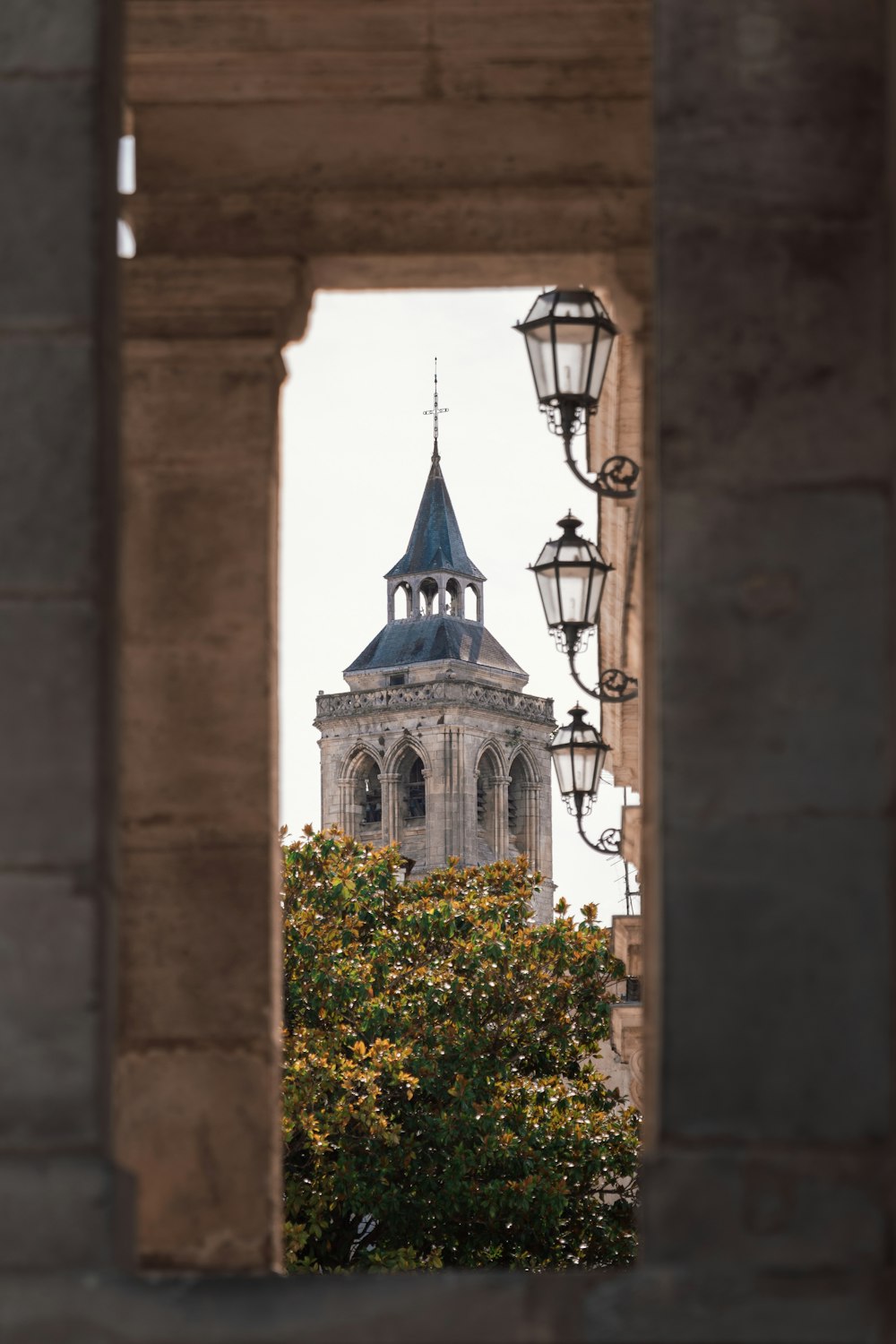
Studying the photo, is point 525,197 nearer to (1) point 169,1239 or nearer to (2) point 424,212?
(2) point 424,212

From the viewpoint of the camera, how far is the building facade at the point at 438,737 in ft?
392

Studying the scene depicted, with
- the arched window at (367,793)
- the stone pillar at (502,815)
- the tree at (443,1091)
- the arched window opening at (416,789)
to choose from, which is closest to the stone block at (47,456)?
the tree at (443,1091)

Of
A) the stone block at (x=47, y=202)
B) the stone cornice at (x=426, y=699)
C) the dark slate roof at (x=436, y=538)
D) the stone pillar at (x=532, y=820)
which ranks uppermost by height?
the dark slate roof at (x=436, y=538)

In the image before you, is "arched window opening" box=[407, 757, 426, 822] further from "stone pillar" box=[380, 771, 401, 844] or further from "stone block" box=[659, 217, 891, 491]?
"stone block" box=[659, 217, 891, 491]

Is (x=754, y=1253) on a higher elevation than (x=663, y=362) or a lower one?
lower

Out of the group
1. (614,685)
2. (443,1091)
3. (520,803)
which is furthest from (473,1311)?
(520,803)

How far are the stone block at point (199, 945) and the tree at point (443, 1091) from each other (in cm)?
1688

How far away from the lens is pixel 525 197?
770 centimetres

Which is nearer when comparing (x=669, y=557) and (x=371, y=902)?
(x=669, y=557)

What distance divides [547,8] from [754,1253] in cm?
487

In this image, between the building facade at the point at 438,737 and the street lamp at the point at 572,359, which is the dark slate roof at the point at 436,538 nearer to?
the building facade at the point at 438,737

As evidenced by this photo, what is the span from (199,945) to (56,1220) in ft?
8.91

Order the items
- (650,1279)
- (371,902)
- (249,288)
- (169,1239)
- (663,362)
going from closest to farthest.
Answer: (650,1279)
(663,362)
(169,1239)
(249,288)
(371,902)

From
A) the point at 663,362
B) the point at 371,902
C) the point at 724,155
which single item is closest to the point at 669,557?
A: the point at 663,362
